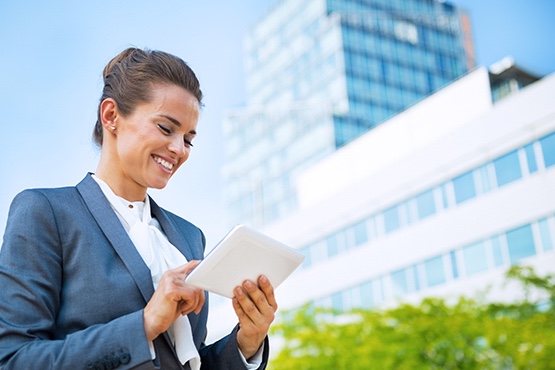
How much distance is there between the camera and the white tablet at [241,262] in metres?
1.63

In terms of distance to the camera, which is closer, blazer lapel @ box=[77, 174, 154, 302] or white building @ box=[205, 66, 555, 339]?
blazer lapel @ box=[77, 174, 154, 302]

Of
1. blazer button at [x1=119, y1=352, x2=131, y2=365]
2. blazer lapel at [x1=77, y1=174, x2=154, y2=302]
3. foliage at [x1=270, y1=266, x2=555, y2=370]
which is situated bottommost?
blazer button at [x1=119, y1=352, x2=131, y2=365]

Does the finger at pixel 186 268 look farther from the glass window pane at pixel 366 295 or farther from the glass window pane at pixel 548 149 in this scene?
the glass window pane at pixel 366 295

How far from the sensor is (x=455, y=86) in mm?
26219

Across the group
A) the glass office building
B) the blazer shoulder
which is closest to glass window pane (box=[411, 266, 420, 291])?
the blazer shoulder

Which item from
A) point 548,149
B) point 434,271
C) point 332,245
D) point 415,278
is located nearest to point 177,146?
point 548,149

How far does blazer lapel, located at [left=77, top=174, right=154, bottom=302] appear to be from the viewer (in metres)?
1.73

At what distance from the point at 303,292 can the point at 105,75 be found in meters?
27.1

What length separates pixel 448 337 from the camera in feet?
53.2

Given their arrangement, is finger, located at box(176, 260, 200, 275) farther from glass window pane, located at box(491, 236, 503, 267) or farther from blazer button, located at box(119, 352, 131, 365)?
glass window pane, located at box(491, 236, 503, 267)

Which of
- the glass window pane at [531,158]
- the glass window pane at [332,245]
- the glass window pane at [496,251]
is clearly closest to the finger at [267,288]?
the glass window pane at [531,158]

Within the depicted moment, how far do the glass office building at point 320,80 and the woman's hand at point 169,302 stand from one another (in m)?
50.9

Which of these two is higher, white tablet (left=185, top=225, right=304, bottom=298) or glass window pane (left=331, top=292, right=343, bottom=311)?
glass window pane (left=331, top=292, right=343, bottom=311)

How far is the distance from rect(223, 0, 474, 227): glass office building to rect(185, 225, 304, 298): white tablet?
5079 cm
